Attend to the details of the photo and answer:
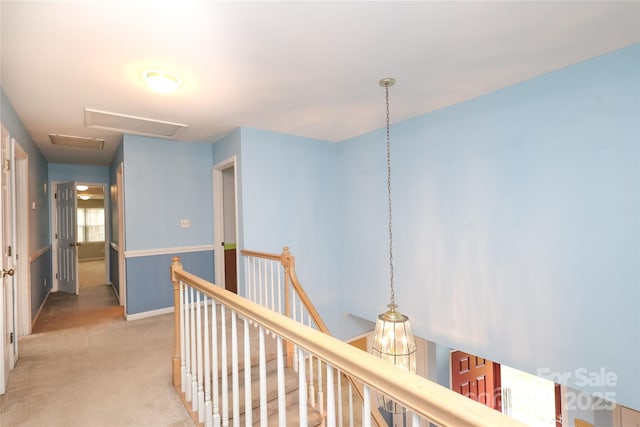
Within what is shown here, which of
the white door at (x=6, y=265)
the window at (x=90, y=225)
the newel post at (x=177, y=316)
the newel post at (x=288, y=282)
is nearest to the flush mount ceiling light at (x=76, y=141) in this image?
the white door at (x=6, y=265)

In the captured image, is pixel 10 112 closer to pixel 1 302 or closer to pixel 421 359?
pixel 1 302

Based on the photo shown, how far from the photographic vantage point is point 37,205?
4.32 metres

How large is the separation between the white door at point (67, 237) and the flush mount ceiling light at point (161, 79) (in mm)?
4344

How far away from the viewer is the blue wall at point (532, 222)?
2.24 m

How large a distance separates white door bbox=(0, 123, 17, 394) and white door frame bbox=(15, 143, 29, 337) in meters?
0.67

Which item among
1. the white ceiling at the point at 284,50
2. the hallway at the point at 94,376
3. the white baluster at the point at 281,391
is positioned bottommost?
the hallway at the point at 94,376

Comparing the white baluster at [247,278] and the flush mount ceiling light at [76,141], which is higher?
the flush mount ceiling light at [76,141]

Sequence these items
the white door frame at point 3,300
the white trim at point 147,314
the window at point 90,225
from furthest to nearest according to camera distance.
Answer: the window at point 90,225 < the white trim at point 147,314 < the white door frame at point 3,300

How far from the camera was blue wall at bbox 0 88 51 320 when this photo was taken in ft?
9.59

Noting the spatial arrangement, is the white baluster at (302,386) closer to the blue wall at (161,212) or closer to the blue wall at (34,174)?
the blue wall at (34,174)

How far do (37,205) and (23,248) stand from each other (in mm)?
1357

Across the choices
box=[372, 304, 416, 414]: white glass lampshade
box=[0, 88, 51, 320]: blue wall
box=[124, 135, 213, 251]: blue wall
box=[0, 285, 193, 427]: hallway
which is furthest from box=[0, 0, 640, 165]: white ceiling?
box=[0, 285, 193, 427]: hallway

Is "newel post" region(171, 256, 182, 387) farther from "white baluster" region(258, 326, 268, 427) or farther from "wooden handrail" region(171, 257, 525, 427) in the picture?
"wooden handrail" region(171, 257, 525, 427)

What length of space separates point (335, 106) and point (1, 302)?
312 cm
